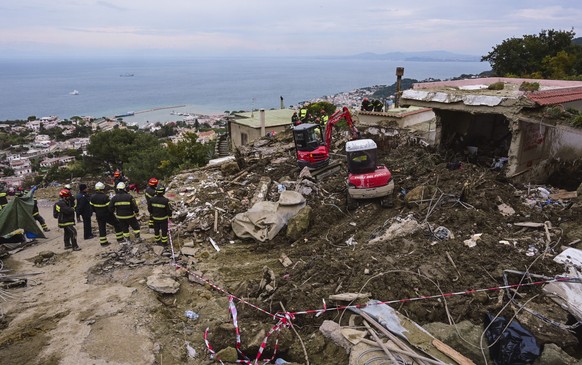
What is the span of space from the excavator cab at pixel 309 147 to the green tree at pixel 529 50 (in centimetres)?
2526

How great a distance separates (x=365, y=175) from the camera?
1008cm

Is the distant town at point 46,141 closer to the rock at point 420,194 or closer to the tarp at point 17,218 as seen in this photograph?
the tarp at point 17,218

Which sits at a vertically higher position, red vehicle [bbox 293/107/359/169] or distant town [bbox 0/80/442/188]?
red vehicle [bbox 293/107/359/169]

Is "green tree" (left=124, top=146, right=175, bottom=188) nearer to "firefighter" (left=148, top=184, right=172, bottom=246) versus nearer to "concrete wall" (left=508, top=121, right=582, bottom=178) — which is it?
"firefighter" (left=148, top=184, right=172, bottom=246)

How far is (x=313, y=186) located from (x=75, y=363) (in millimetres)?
7836

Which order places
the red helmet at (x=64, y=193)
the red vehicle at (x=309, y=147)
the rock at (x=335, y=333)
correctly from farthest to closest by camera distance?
1. the red vehicle at (x=309, y=147)
2. the red helmet at (x=64, y=193)
3. the rock at (x=335, y=333)

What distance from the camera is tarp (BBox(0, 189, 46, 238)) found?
1023 cm

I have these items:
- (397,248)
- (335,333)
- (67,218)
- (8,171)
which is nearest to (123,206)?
(67,218)

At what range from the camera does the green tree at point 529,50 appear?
30250 millimetres

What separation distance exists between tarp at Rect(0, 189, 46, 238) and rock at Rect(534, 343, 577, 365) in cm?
1213

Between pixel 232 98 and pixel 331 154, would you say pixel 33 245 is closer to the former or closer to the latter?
pixel 331 154

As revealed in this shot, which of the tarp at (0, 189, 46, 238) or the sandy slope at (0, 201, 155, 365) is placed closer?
the sandy slope at (0, 201, 155, 365)

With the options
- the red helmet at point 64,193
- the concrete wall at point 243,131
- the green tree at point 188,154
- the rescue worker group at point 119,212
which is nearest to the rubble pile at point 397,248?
the rescue worker group at point 119,212

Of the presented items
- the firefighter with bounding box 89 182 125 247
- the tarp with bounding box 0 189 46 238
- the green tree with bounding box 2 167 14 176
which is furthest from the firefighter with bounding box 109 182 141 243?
the green tree with bounding box 2 167 14 176
